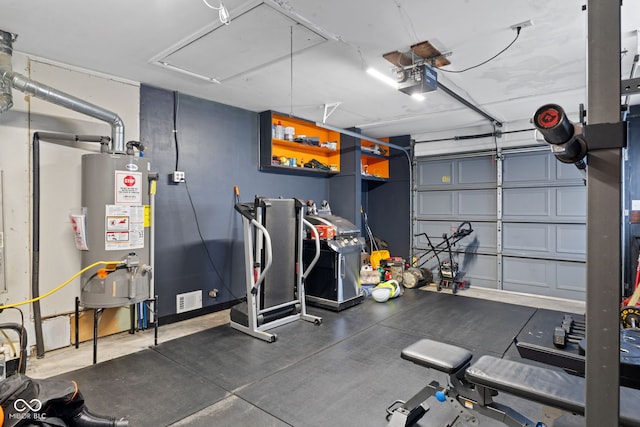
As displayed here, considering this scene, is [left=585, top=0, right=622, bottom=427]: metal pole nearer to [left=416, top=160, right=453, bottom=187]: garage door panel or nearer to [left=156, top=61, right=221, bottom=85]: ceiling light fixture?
[left=156, top=61, right=221, bottom=85]: ceiling light fixture

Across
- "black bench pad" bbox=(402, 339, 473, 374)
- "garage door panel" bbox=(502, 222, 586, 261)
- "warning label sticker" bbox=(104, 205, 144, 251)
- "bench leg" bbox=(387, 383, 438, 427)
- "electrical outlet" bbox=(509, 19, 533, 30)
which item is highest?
"electrical outlet" bbox=(509, 19, 533, 30)

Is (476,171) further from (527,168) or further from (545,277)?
(545,277)

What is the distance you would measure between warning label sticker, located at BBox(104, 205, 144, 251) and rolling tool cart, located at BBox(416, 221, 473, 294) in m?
4.79

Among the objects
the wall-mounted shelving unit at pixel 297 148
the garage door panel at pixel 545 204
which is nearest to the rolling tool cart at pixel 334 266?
the wall-mounted shelving unit at pixel 297 148

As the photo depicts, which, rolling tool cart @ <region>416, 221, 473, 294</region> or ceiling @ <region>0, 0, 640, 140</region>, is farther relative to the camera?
rolling tool cart @ <region>416, 221, 473, 294</region>

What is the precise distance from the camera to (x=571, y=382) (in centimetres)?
158

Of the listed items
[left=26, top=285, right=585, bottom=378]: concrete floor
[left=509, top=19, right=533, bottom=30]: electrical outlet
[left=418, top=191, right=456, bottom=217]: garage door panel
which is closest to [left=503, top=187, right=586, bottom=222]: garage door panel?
[left=418, top=191, right=456, bottom=217]: garage door panel

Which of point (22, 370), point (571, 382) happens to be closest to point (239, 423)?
point (22, 370)

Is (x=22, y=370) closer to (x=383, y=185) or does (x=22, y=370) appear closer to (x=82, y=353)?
(x=82, y=353)

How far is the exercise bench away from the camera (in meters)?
1.43

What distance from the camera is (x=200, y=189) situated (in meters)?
4.70

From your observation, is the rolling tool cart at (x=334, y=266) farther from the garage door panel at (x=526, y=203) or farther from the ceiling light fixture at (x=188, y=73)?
the garage door panel at (x=526, y=203)

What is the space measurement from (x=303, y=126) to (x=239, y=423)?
5.03 metres

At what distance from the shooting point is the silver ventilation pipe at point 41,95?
287 cm
